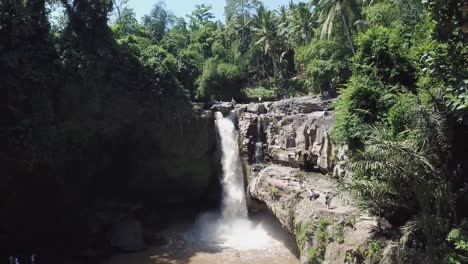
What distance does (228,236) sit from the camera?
22922 mm

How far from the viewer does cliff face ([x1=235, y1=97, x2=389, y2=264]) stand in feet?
39.8

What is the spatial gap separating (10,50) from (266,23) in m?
28.4

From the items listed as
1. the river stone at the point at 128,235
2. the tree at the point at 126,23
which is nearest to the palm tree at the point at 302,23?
the tree at the point at 126,23

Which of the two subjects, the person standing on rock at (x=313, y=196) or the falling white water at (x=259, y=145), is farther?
the falling white water at (x=259, y=145)

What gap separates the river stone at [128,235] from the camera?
21562 millimetres

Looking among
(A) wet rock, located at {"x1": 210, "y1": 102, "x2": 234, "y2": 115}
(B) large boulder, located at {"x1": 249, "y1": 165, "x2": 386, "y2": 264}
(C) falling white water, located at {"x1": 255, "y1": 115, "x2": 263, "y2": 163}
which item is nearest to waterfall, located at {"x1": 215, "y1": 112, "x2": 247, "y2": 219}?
(A) wet rock, located at {"x1": 210, "y1": 102, "x2": 234, "y2": 115}

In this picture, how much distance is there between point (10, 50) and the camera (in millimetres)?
20250

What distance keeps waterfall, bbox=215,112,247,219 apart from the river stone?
18.4 feet

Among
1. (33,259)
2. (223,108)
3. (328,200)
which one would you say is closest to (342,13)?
(223,108)

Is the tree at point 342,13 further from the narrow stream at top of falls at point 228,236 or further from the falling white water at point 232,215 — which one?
the narrow stream at top of falls at point 228,236

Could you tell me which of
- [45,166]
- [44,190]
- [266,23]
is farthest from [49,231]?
[266,23]

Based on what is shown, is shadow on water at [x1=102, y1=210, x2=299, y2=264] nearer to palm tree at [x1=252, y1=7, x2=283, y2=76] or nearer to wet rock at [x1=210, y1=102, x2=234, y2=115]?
wet rock at [x1=210, y1=102, x2=234, y2=115]

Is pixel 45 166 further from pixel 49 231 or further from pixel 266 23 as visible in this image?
pixel 266 23

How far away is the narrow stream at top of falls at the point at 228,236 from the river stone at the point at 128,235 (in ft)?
2.25
